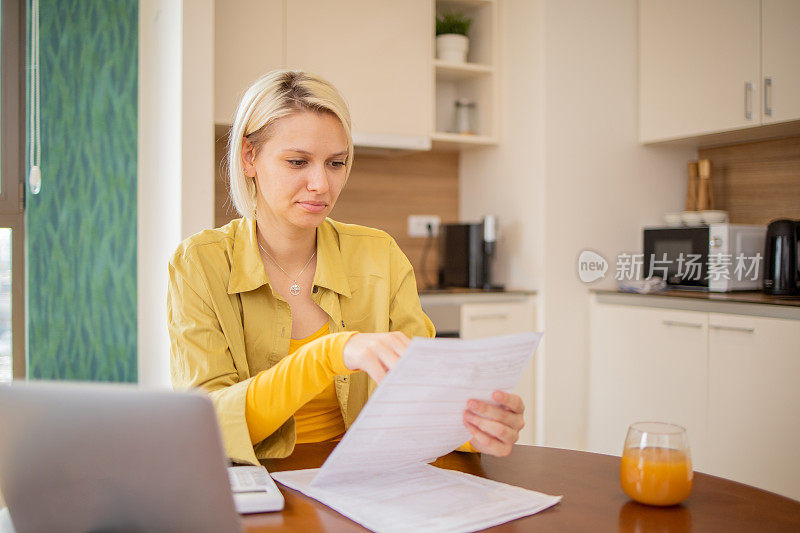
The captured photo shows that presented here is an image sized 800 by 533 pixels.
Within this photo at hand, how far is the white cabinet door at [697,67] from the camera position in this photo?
2.88m

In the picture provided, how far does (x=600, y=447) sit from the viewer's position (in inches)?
122

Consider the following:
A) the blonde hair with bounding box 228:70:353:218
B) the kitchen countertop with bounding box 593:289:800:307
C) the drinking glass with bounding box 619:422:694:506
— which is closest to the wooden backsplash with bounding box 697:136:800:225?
the kitchen countertop with bounding box 593:289:800:307

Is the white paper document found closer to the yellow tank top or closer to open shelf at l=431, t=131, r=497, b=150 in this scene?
the yellow tank top

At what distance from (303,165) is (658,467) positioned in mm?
815

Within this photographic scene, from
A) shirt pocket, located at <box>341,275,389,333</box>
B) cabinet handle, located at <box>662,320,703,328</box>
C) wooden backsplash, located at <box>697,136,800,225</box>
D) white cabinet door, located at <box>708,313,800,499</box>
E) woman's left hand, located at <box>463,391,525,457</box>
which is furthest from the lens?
wooden backsplash, located at <box>697,136,800,225</box>

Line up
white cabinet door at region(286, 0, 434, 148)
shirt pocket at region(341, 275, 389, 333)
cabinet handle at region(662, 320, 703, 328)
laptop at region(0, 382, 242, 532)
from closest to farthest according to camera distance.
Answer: laptop at region(0, 382, 242, 532), shirt pocket at region(341, 275, 389, 333), cabinet handle at region(662, 320, 703, 328), white cabinet door at region(286, 0, 434, 148)

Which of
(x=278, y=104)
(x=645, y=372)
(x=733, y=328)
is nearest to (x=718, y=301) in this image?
(x=733, y=328)

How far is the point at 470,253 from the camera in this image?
3.28m

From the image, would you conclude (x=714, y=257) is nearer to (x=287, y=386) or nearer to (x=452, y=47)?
(x=452, y=47)

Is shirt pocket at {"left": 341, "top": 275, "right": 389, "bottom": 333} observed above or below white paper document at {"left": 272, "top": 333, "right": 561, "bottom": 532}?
above

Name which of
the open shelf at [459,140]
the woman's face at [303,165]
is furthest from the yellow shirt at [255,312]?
the open shelf at [459,140]

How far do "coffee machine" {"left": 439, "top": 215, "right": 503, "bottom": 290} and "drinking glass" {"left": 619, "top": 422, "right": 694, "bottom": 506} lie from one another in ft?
7.52

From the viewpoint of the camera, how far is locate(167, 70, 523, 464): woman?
110cm

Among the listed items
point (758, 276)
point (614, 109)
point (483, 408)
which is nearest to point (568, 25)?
point (614, 109)
